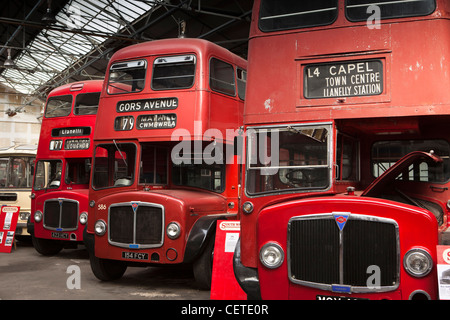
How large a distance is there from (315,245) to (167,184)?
4.10 metres

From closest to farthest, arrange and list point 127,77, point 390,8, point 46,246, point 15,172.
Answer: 1. point 390,8
2. point 127,77
3. point 46,246
4. point 15,172

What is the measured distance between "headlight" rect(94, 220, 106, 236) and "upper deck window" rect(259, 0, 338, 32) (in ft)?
12.0

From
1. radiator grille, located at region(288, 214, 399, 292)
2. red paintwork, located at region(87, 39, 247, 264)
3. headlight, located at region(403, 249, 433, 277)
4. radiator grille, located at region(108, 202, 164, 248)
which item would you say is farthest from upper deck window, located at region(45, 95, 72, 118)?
headlight, located at region(403, 249, 433, 277)

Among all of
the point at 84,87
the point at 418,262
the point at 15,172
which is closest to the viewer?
the point at 418,262

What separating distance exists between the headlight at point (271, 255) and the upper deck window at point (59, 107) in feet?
24.6

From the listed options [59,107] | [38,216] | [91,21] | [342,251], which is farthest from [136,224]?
[91,21]

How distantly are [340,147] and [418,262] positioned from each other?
4.81ft

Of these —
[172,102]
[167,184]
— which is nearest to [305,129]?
[172,102]

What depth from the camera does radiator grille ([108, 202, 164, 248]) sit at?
680 cm

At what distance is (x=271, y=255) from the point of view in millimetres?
4438

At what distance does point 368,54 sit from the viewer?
4.62 meters

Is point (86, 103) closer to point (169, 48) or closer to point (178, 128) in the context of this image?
point (169, 48)

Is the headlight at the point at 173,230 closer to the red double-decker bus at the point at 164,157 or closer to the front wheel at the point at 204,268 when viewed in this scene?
the red double-decker bus at the point at 164,157

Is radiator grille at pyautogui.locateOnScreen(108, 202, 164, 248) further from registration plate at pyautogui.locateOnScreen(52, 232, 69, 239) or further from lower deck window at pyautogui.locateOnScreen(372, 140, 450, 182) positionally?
registration plate at pyautogui.locateOnScreen(52, 232, 69, 239)
